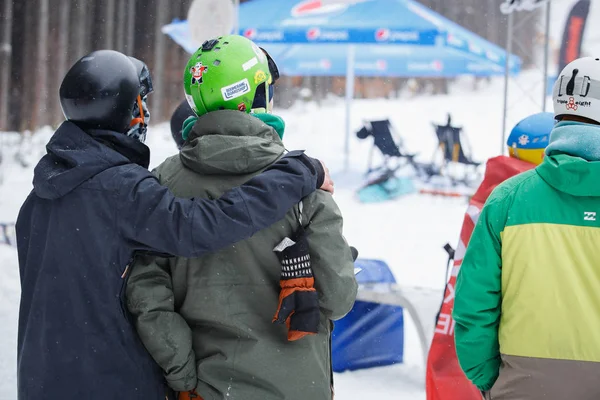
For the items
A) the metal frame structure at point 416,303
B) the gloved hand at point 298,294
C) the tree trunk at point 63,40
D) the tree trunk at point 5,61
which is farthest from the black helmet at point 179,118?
the tree trunk at point 63,40

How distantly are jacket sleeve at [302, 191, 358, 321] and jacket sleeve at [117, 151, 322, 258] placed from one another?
8 centimetres

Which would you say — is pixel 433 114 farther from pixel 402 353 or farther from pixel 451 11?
pixel 402 353

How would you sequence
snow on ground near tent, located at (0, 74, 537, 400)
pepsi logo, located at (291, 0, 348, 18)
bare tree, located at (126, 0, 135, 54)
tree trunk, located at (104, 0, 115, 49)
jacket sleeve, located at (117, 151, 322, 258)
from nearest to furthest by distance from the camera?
jacket sleeve, located at (117, 151, 322, 258) → snow on ground near tent, located at (0, 74, 537, 400) → tree trunk, located at (104, 0, 115, 49) → bare tree, located at (126, 0, 135, 54) → pepsi logo, located at (291, 0, 348, 18)

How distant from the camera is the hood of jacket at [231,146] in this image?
178 cm

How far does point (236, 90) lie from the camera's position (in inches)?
74.5

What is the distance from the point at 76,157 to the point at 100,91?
0.63 ft

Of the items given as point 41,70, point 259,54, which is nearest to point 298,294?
point 259,54

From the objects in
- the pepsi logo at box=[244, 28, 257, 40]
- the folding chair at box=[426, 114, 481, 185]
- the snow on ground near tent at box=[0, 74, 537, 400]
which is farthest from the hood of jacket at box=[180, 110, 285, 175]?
the folding chair at box=[426, 114, 481, 185]

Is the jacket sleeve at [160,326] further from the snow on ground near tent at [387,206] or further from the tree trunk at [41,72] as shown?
the tree trunk at [41,72]

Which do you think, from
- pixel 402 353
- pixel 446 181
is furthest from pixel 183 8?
pixel 402 353

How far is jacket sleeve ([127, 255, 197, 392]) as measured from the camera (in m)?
1.78

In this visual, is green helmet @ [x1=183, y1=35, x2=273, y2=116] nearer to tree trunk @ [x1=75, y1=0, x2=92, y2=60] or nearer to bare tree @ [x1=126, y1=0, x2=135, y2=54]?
tree trunk @ [x1=75, y1=0, x2=92, y2=60]

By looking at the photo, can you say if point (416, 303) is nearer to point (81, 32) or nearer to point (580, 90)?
point (580, 90)

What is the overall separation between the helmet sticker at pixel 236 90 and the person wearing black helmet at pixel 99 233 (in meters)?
0.25
